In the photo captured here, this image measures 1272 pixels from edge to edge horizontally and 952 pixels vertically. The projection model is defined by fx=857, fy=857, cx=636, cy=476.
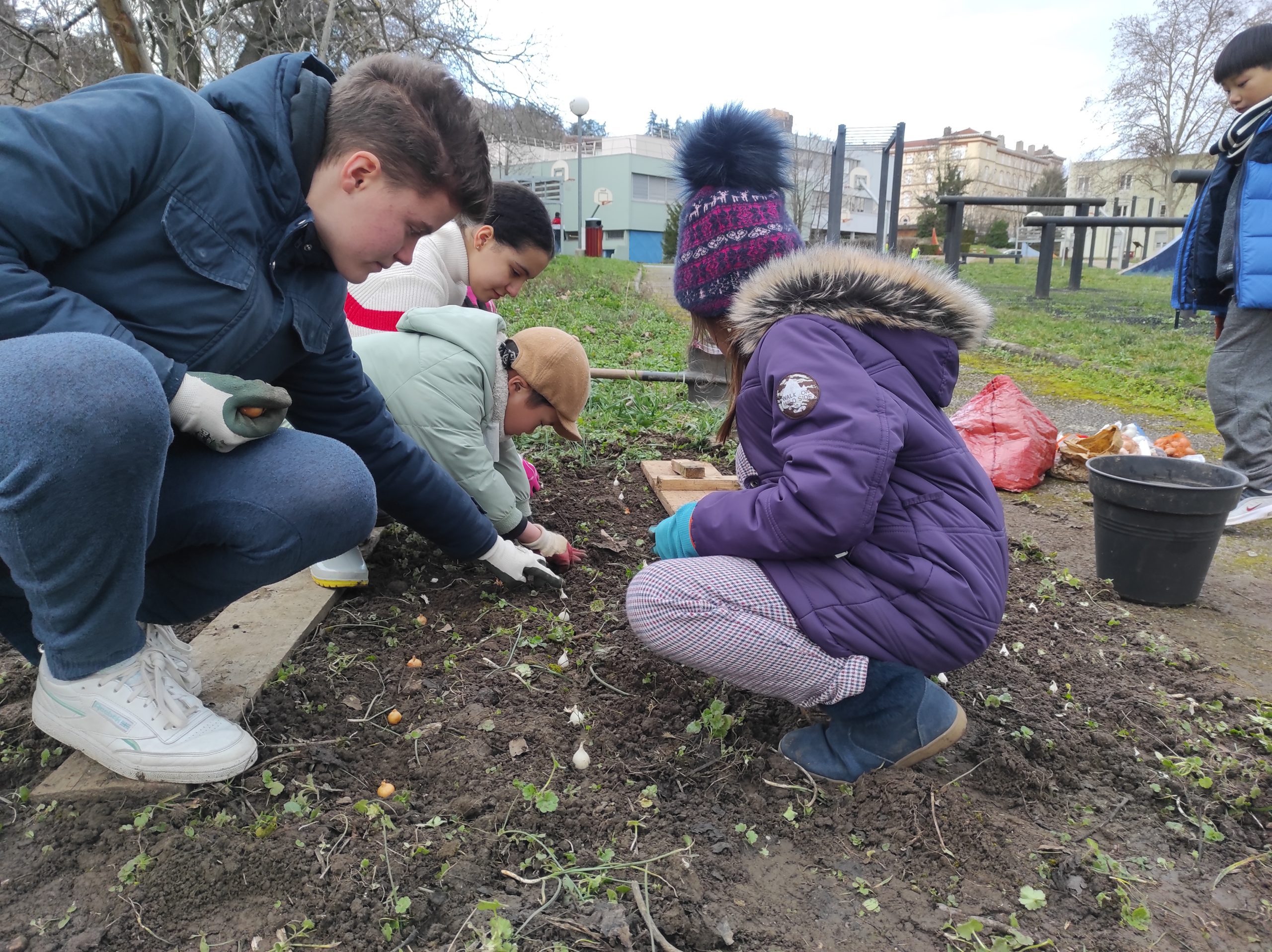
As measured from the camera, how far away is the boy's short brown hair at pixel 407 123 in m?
1.58

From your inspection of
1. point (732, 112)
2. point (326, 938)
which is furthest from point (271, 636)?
point (732, 112)

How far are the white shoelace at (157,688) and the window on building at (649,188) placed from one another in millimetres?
48947

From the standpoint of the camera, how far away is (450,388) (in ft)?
8.23

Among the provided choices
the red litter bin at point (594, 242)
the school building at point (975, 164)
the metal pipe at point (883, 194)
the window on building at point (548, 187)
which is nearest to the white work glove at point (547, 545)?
the metal pipe at point (883, 194)

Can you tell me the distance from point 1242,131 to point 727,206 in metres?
2.47

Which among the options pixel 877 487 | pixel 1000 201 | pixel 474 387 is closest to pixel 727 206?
pixel 474 387

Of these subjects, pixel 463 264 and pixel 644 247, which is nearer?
pixel 463 264

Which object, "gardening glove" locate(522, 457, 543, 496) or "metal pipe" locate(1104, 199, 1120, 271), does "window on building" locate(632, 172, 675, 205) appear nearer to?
"metal pipe" locate(1104, 199, 1120, 271)

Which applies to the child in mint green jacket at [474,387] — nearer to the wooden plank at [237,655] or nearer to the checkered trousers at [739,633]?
the wooden plank at [237,655]

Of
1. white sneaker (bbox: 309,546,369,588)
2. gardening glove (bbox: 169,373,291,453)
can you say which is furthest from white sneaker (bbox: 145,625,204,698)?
white sneaker (bbox: 309,546,369,588)

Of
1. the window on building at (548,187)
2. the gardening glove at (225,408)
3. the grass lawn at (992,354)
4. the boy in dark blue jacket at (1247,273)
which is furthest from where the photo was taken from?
the window on building at (548,187)

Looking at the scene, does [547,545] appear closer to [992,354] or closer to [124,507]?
[124,507]

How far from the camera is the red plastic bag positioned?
3924 mm

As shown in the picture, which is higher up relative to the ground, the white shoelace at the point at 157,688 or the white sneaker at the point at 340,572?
the white shoelace at the point at 157,688
